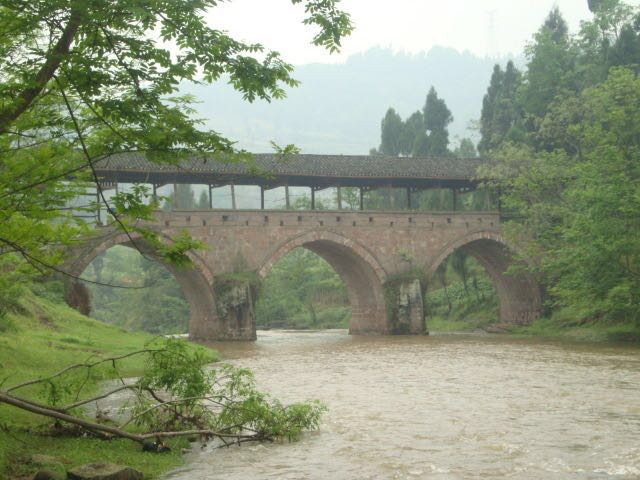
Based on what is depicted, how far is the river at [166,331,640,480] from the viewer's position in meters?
9.31

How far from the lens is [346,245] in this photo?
3762 cm

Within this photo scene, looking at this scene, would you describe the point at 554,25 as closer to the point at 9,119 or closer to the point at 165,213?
the point at 165,213

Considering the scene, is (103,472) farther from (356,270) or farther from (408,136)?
(408,136)

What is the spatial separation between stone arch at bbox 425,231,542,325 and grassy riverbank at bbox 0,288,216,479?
19.3m

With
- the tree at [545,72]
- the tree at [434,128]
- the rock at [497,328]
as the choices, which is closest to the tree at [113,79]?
the rock at [497,328]

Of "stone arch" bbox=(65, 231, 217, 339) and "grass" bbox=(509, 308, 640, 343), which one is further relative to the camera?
"stone arch" bbox=(65, 231, 217, 339)

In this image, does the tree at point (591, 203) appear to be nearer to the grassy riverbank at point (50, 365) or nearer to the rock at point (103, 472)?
the grassy riverbank at point (50, 365)

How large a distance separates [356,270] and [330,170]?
6.04 meters

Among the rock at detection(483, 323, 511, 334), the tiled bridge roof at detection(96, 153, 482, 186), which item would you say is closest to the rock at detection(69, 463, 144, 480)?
the tiled bridge roof at detection(96, 153, 482, 186)

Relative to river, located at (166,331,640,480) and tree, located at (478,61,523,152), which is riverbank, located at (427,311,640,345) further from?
tree, located at (478,61,523,152)

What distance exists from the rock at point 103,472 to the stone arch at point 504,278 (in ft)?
106

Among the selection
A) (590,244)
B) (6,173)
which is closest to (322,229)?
(590,244)

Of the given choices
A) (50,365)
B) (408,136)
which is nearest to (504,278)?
(408,136)

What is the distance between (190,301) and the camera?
37469mm
